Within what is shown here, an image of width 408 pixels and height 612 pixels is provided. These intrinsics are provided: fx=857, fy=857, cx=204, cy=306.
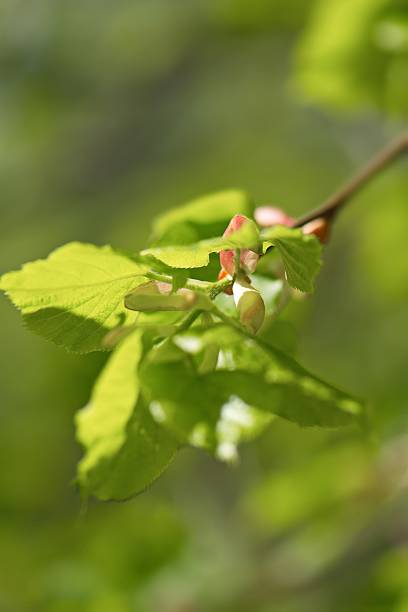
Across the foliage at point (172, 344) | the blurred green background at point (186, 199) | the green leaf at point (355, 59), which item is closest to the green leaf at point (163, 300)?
the foliage at point (172, 344)

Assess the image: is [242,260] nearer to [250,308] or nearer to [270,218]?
[250,308]

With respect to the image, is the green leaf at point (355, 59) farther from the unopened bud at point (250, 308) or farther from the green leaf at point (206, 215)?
the unopened bud at point (250, 308)

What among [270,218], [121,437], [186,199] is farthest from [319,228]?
[186,199]

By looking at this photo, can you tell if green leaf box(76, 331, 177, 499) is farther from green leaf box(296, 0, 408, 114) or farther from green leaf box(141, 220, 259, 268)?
green leaf box(296, 0, 408, 114)

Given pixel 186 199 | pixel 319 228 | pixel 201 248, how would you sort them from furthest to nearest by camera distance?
1. pixel 186 199
2. pixel 319 228
3. pixel 201 248

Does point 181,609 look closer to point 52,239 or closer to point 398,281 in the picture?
point 398,281

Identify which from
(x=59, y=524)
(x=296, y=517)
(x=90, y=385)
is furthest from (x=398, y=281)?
(x=59, y=524)
